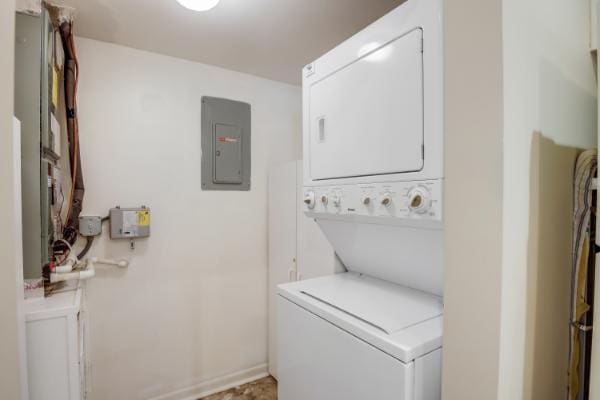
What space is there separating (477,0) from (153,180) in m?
2.25

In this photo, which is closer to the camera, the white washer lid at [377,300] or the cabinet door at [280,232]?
the white washer lid at [377,300]

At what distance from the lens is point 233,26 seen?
1966 mm

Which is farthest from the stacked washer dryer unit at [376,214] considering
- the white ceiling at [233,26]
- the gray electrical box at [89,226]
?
the gray electrical box at [89,226]

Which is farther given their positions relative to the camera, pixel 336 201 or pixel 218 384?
pixel 218 384

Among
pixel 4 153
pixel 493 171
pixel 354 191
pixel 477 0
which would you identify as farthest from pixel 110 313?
pixel 477 0

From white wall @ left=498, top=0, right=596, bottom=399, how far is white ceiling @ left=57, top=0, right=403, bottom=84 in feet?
3.55

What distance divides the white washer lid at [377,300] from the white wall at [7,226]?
3.51 feet

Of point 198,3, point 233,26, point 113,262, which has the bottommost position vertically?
point 113,262

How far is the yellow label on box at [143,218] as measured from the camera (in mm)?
2203

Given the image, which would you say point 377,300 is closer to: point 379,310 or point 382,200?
point 379,310

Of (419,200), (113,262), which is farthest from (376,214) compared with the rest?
(113,262)

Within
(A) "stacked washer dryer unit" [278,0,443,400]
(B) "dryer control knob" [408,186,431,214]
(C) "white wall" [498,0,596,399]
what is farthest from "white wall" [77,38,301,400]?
(C) "white wall" [498,0,596,399]

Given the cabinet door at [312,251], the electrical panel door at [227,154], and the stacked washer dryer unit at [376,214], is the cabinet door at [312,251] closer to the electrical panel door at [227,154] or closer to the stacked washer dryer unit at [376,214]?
the stacked washer dryer unit at [376,214]

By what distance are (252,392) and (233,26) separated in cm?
284
